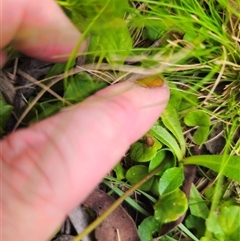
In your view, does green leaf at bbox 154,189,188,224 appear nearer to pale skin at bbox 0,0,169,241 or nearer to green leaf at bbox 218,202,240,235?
green leaf at bbox 218,202,240,235

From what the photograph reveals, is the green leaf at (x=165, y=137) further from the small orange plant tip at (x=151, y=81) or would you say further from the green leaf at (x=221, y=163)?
the small orange plant tip at (x=151, y=81)

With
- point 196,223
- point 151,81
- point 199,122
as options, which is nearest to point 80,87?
point 151,81

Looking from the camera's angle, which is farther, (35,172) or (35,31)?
(35,31)

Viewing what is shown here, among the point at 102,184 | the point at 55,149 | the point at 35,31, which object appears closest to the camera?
the point at 55,149

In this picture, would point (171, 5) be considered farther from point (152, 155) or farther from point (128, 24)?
point (152, 155)

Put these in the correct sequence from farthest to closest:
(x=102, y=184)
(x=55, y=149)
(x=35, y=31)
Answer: (x=102, y=184), (x=35, y=31), (x=55, y=149)

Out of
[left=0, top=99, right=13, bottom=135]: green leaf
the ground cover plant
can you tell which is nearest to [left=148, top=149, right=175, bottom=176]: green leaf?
the ground cover plant

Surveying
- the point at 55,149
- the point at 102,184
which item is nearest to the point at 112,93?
the point at 55,149
